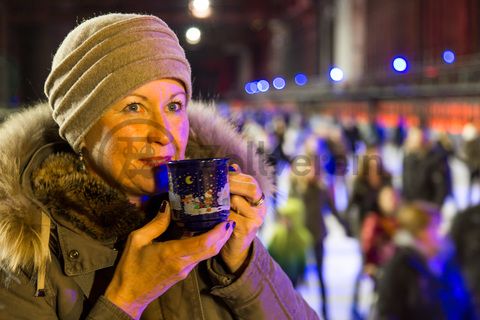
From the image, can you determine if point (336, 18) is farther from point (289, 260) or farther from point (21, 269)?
point (21, 269)

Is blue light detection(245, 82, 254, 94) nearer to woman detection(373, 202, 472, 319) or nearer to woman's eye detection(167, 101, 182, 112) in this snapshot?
woman detection(373, 202, 472, 319)

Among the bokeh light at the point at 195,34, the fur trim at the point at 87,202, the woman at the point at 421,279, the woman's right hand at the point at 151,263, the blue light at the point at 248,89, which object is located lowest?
the woman at the point at 421,279

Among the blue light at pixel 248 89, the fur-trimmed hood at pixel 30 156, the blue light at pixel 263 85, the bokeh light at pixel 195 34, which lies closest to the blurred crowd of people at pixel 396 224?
the fur-trimmed hood at pixel 30 156

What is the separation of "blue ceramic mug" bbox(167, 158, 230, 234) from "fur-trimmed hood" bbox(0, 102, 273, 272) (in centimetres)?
24

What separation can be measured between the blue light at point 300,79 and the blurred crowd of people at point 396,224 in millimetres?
18166

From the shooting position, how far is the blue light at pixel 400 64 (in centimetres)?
1560

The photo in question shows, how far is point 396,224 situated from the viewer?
4.32 metres

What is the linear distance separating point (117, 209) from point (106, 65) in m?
0.24

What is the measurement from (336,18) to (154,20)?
24.5m

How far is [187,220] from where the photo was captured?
103cm

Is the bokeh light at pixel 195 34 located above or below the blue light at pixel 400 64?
below

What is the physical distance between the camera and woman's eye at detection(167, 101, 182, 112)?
1.17 m

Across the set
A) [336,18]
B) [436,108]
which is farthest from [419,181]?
[336,18]

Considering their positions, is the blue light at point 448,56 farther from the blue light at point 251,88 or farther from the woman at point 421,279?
the blue light at point 251,88
